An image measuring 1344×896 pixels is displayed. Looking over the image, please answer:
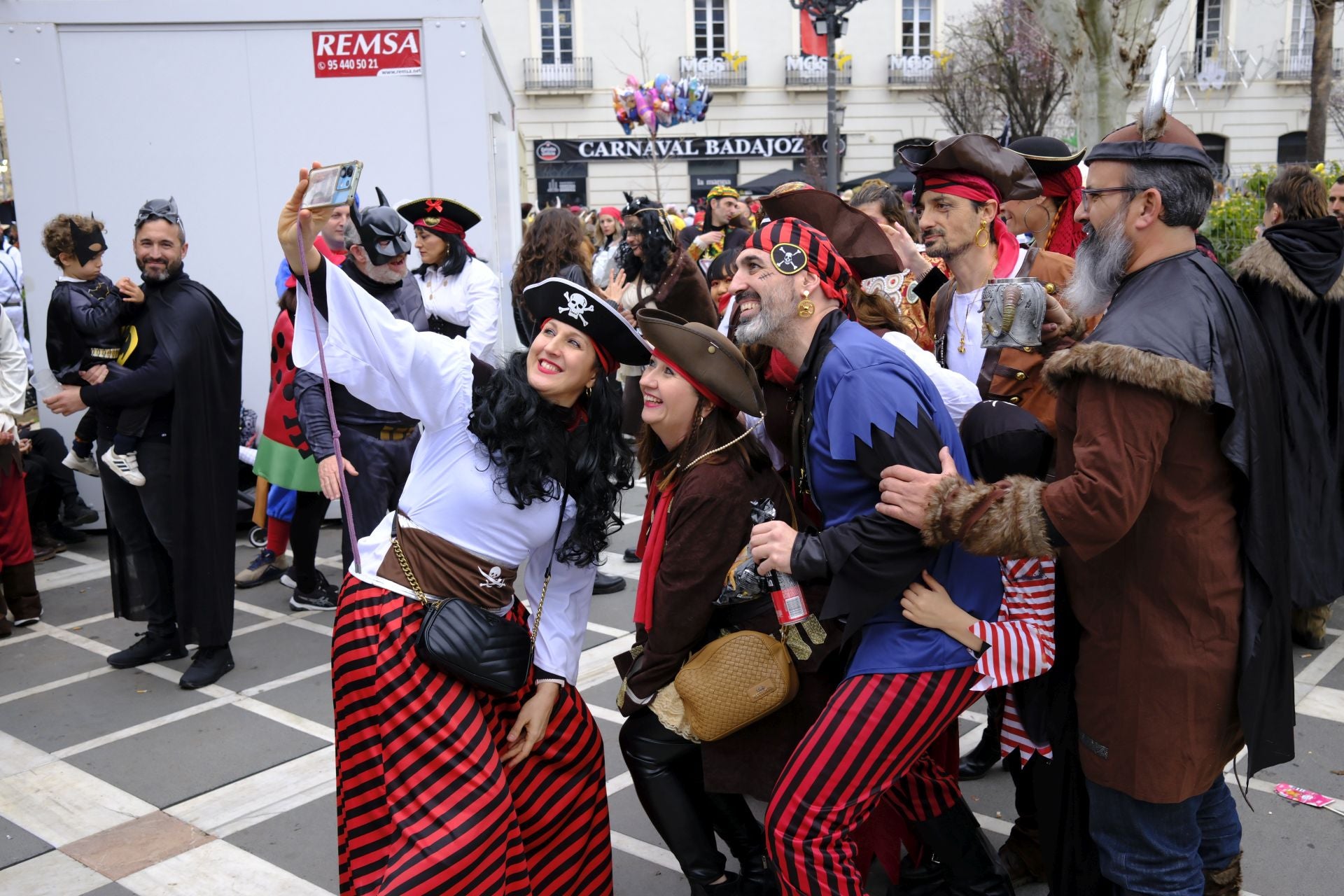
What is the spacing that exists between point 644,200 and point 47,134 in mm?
4067

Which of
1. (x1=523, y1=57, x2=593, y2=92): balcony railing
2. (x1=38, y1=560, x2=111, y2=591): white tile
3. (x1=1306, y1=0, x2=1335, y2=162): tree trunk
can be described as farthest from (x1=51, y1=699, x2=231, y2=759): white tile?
(x1=523, y1=57, x2=593, y2=92): balcony railing

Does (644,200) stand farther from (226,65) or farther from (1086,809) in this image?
(1086,809)

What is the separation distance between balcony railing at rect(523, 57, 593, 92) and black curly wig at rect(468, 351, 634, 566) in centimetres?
3399

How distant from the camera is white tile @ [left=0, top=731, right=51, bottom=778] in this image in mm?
4473

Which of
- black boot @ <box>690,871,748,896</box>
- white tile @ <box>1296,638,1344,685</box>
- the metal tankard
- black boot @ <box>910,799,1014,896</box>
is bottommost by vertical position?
white tile @ <box>1296,638,1344,685</box>

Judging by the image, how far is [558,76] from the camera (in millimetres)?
35156

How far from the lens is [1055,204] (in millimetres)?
4367

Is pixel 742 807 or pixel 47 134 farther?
pixel 47 134

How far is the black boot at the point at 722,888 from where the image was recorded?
318cm

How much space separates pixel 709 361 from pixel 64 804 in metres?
3.04

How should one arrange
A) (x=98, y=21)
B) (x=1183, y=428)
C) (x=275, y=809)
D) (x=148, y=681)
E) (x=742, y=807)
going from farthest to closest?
(x=98, y=21), (x=148, y=681), (x=275, y=809), (x=742, y=807), (x=1183, y=428)

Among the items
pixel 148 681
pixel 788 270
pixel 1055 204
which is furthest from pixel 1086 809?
pixel 148 681

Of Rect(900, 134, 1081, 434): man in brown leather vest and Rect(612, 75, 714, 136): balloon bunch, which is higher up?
Rect(612, 75, 714, 136): balloon bunch

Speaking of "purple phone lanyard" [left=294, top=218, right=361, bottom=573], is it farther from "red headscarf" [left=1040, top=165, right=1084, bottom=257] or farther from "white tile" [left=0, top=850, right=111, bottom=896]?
"red headscarf" [left=1040, top=165, right=1084, bottom=257]
